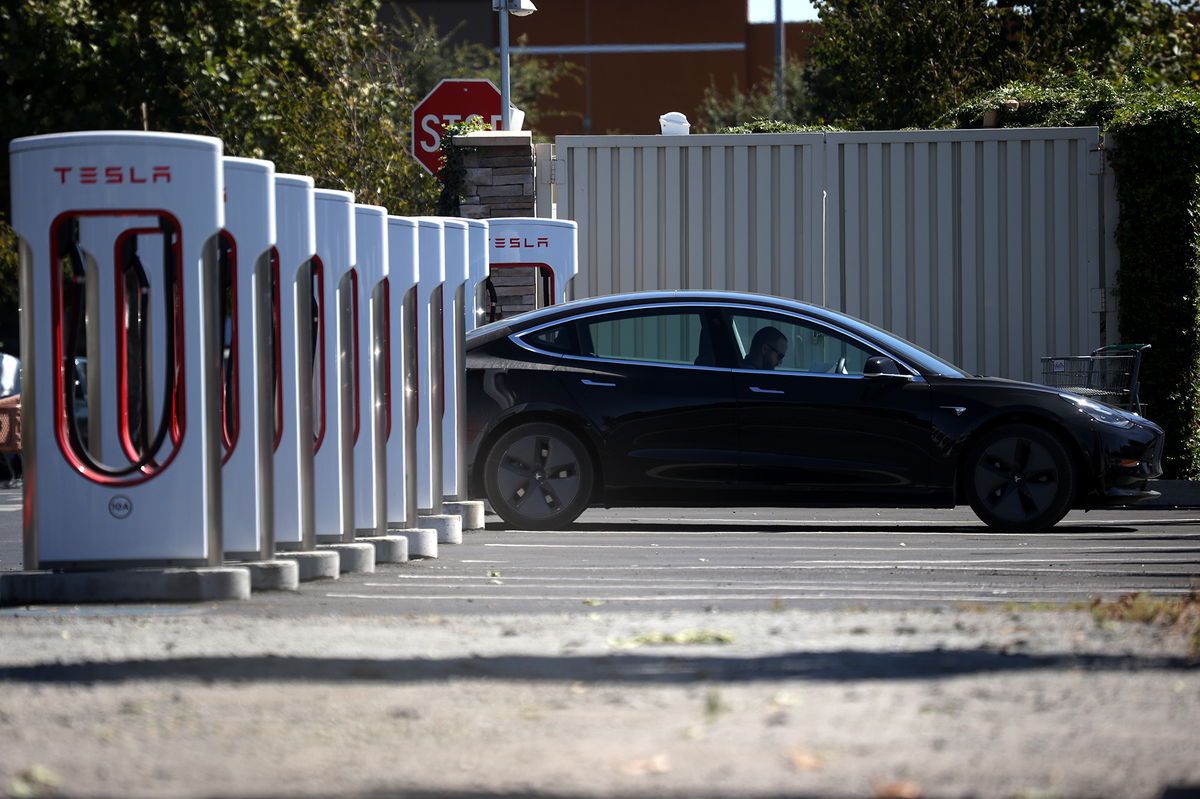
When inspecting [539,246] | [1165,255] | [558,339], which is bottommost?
[558,339]

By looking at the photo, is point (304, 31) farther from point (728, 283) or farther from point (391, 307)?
point (391, 307)

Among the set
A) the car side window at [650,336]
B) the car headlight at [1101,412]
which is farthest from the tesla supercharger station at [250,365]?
the car headlight at [1101,412]

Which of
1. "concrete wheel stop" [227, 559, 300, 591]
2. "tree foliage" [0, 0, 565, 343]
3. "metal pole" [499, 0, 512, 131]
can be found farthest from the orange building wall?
"concrete wheel stop" [227, 559, 300, 591]

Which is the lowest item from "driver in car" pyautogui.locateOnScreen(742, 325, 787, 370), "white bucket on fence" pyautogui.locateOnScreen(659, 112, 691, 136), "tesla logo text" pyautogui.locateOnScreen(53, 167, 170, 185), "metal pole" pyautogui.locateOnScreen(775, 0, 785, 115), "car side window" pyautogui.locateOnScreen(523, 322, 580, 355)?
"driver in car" pyautogui.locateOnScreen(742, 325, 787, 370)

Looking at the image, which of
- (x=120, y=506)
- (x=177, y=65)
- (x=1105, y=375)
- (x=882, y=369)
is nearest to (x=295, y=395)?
(x=120, y=506)

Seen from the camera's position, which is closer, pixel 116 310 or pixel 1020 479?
pixel 116 310

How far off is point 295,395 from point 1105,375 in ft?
27.1

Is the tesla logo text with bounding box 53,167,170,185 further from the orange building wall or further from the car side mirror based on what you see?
the orange building wall

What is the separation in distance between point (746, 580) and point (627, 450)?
3.47 m

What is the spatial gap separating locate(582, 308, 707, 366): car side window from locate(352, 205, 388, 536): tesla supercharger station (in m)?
2.75

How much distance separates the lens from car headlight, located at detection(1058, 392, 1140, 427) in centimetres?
1244

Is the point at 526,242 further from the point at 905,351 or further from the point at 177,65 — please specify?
the point at 177,65

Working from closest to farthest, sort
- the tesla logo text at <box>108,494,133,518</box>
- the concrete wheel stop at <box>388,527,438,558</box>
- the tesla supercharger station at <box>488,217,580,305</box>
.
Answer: the tesla logo text at <box>108,494,133,518</box>, the concrete wheel stop at <box>388,527,438,558</box>, the tesla supercharger station at <box>488,217,580,305</box>

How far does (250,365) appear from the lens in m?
8.65
